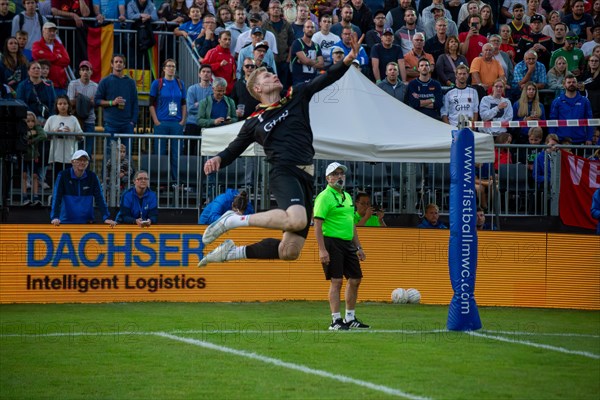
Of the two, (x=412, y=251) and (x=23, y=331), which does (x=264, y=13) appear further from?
(x=23, y=331)

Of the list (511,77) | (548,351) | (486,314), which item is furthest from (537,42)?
(548,351)

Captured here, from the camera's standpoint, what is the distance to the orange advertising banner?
1656cm

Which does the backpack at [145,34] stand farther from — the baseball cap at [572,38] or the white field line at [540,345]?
the white field line at [540,345]

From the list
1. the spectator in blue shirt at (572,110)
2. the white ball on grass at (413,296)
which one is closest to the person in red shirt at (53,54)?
the white ball on grass at (413,296)

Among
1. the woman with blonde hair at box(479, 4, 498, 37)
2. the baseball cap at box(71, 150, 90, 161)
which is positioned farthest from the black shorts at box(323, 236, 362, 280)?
the woman with blonde hair at box(479, 4, 498, 37)

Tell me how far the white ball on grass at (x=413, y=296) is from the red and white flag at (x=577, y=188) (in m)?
3.55

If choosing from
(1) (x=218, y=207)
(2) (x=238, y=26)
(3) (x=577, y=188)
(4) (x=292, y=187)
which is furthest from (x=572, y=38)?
(4) (x=292, y=187)

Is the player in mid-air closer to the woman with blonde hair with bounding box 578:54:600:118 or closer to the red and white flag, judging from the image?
the red and white flag

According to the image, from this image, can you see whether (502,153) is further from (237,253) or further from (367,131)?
(237,253)

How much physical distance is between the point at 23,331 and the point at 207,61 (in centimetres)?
842

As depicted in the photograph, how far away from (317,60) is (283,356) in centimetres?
1005

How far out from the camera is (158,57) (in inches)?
864

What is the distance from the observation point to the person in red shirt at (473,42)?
73.3 ft

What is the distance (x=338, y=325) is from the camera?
13234mm
